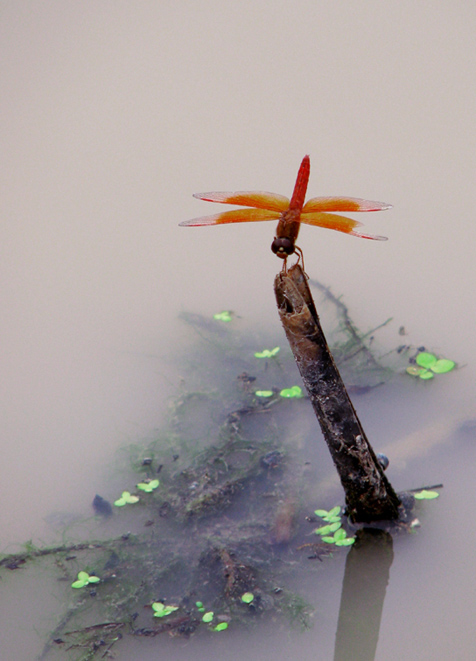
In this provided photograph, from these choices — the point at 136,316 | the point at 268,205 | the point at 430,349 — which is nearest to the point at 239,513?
the point at 268,205

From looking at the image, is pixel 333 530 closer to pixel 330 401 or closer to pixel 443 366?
pixel 330 401

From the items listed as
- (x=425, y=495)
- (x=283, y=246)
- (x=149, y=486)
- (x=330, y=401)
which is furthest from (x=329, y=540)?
(x=283, y=246)

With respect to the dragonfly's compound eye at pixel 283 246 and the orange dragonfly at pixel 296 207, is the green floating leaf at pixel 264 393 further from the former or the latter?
the dragonfly's compound eye at pixel 283 246

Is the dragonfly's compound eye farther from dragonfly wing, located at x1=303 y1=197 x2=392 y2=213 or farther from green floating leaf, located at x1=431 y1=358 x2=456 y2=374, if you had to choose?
green floating leaf, located at x1=431 y1=358 x2=456 y2=374

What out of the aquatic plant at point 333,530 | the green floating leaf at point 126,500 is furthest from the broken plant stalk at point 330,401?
the green floating leaf at point 126,500

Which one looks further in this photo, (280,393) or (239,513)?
(280,393)

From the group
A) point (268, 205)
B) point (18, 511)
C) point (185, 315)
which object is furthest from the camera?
point (185, 315)

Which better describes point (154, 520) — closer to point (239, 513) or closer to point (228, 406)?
point (239, 513)
